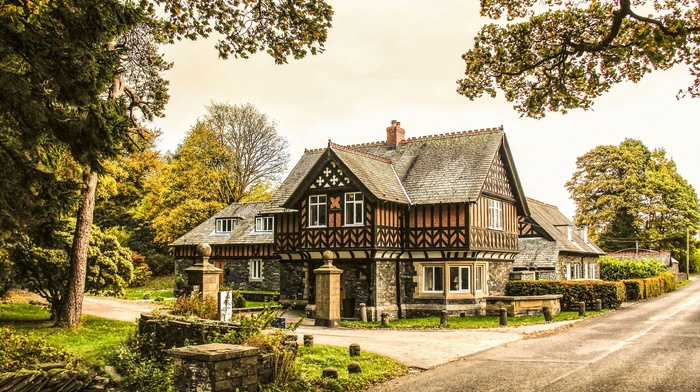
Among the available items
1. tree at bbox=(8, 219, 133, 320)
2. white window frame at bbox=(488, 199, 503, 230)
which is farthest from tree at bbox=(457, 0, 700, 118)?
white window frame at bbox=(488, 199, 503, 230)

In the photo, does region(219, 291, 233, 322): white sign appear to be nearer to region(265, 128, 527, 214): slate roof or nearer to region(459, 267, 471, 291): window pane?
region(265, 128, 527, 214): slate roof

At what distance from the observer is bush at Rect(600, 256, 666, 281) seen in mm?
40094

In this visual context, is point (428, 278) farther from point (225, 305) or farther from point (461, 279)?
point (225, 305)

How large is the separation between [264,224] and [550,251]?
1773 centimetres

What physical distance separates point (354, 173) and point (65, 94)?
15.9 m

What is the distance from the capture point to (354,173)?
25891mm

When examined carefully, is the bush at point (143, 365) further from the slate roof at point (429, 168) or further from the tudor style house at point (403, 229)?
the slate roof at point (429, 168)

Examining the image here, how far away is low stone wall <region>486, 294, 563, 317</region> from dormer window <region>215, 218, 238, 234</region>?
20.1 metres

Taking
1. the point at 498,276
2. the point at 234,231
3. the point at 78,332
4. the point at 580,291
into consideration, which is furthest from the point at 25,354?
the point at 234,231

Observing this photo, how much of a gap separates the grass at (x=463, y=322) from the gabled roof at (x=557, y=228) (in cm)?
934

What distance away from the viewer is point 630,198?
180 ft

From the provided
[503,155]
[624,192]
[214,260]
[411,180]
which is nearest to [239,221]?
[214,260]

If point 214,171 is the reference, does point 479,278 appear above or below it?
below

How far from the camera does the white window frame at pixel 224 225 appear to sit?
40.9 meters
